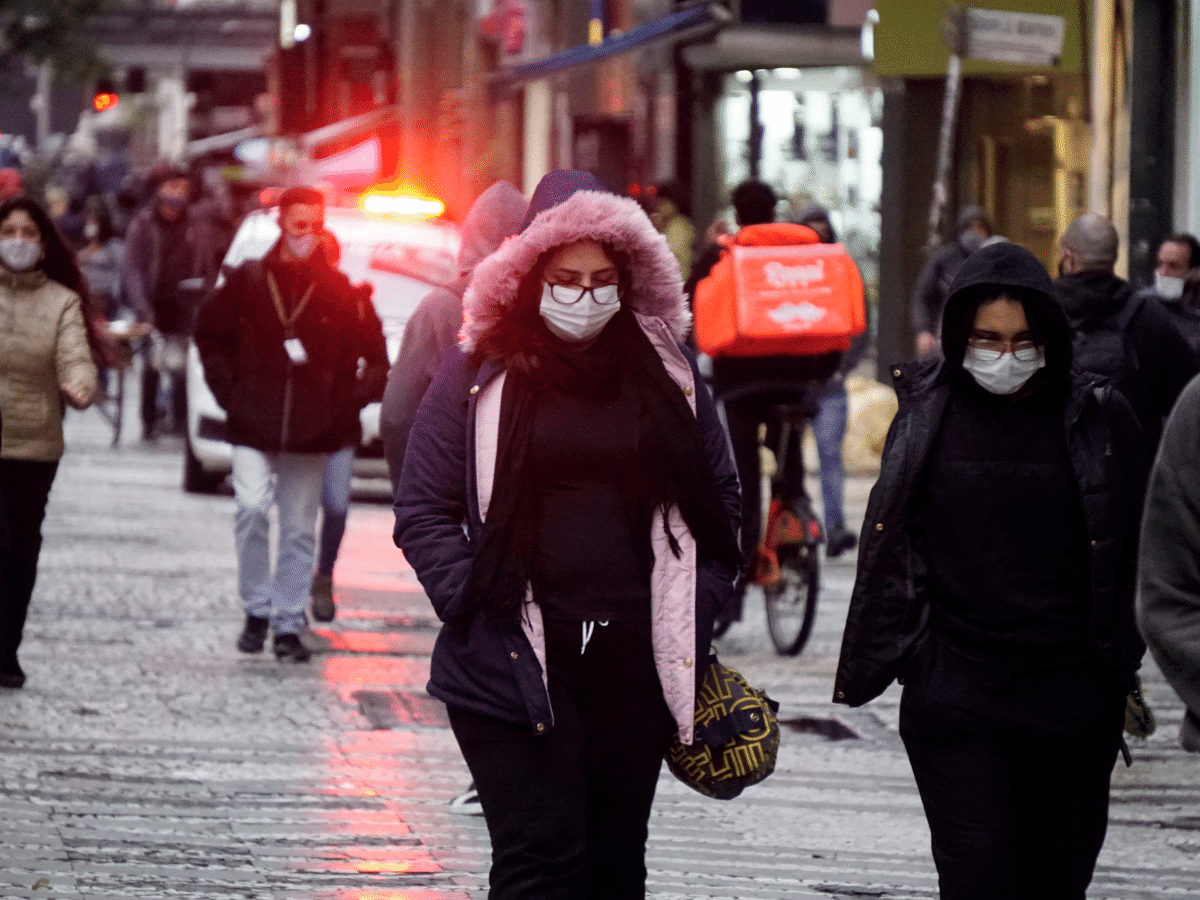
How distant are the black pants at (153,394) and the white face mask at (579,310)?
16.7 m

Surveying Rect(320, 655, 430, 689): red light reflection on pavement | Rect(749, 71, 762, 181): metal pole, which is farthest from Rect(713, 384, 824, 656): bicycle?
Rect(749, 71, 762, 181): metal pole

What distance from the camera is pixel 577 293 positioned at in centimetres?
472

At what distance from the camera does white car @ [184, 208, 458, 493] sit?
1609cm

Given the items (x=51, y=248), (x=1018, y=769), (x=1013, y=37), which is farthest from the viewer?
(x=1013, y=37)

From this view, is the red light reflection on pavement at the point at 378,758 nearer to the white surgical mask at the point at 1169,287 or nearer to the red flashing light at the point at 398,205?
the white surgical mask at the point at 1169,287

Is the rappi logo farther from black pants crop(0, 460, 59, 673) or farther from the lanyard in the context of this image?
black pants crop(0, 460, 59, 673)

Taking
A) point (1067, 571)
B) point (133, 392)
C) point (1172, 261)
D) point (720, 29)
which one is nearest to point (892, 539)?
point (1067, 571)

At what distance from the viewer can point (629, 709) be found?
4.68m

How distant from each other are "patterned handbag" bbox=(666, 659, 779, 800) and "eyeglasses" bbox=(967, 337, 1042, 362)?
0.80 m

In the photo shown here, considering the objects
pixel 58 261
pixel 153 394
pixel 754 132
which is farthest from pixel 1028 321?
pixel 754 132

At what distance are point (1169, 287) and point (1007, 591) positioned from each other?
7.73m

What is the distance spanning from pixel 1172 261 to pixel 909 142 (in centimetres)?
888

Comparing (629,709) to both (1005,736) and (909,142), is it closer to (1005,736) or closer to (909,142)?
(1005,736)

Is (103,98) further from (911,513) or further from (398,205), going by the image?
(911,513)
